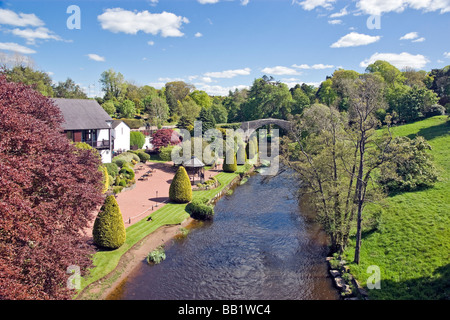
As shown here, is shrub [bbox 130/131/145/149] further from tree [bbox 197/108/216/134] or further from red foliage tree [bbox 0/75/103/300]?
red foliage tree [bbox 0/75/103/300]

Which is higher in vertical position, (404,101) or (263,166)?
(404,101)

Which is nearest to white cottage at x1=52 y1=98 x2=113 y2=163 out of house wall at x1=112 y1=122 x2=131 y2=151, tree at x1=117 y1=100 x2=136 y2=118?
house wall at x1=112 y1=122 x2=131 y2=151

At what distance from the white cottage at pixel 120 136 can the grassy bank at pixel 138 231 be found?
73.5 ft

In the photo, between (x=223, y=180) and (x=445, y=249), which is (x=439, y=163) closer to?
(x=445, y=249)

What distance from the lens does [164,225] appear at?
85.3 feet

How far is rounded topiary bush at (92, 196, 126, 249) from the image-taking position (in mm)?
20219

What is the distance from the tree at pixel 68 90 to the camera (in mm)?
81000

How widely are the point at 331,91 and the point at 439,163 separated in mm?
55752

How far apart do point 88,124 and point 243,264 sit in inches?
1253

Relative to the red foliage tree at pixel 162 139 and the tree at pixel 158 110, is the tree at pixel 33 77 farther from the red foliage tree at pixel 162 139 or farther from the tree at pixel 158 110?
the red foliage tree at pixel 162 139

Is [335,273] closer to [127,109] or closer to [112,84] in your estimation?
[127,109]

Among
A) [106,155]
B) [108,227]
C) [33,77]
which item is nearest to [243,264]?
[108,227]

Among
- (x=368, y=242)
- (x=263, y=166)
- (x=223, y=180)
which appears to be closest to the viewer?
(x=368, y=242)
